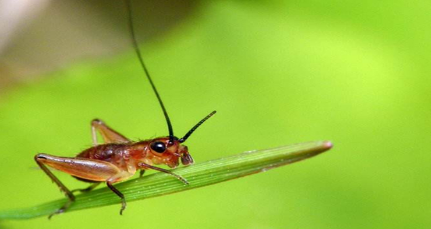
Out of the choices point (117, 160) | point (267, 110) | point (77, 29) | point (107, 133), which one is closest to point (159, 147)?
point (117, 160)

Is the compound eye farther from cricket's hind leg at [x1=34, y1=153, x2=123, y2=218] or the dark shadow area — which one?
the dark shadow area

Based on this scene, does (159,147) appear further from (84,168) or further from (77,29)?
(77,29)

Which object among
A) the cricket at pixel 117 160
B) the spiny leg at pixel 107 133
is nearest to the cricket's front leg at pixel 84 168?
the cricket at pixel 117 160

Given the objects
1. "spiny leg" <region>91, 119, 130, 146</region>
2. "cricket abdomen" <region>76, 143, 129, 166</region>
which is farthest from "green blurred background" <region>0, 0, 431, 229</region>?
"cricket abdomen" <region>76, 143, 129, 166</region>

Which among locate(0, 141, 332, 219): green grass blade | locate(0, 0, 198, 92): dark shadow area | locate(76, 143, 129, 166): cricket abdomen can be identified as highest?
locate(0, 0, 198, 92): dark shadow area

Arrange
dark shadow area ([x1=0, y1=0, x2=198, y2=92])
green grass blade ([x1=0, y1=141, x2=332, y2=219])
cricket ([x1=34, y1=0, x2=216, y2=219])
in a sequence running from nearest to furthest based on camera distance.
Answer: green grass blade ([x1=0, y1=141, x2=332, y2=219]), cricket ([x1=34, y1=0, x2=216, y2=219]), dark shadow area ([x1=0, y1=0, x2=198, y2=92])

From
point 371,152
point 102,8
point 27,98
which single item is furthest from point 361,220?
point 102,8

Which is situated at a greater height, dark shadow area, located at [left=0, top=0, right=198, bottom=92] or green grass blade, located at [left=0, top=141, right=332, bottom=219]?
dark shadow area, located at [left=0, top=0, right=198, bottom=92]
